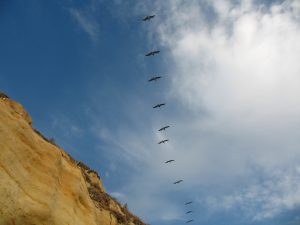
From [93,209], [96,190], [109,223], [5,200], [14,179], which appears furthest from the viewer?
[96,190]

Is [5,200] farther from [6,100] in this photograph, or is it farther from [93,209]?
[93,209]

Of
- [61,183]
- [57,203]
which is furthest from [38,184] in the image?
[61,183]

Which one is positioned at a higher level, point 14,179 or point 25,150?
point 25,150

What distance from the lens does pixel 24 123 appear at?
95.9 feet

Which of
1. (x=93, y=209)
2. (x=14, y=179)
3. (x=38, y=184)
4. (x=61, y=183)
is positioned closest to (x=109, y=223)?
(x=93, y=209)

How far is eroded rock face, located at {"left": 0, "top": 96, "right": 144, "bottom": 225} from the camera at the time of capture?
24594 millimetres

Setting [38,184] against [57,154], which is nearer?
[38,184]

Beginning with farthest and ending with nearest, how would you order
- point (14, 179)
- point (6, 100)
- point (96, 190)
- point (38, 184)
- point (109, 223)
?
point (96, 190), point (109, 223), point (6, 100), point (38, 184), point (14, 179)

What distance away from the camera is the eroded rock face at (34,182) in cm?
2459

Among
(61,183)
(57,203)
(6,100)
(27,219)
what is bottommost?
(27,219)

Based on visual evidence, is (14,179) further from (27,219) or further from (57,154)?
(57,154)

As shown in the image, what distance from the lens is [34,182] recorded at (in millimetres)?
27328

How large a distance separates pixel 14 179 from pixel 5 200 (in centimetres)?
187

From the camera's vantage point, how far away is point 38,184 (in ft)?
90.7
